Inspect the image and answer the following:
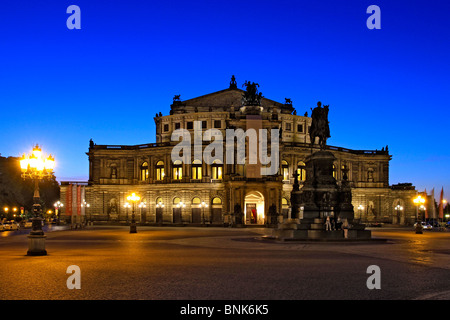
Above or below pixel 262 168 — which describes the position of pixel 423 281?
below

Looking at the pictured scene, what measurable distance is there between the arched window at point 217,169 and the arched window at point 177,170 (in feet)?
20.4

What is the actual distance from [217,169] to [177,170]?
303 inches

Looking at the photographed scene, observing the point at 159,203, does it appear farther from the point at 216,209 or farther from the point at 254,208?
the point at 254,208

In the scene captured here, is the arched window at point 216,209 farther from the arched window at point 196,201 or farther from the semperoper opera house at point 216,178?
the arched window at point 196,201

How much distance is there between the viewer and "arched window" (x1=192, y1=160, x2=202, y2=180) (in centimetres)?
9106

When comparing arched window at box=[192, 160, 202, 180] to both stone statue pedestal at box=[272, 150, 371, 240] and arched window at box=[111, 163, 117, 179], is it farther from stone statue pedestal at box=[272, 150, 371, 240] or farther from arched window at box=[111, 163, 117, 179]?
stone statue pedestal at box=[272, 150, 371, 240]

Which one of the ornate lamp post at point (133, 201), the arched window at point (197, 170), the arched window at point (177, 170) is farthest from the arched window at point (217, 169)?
the ornate lamp post at point (133, 201)

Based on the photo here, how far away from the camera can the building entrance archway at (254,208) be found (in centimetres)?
8606

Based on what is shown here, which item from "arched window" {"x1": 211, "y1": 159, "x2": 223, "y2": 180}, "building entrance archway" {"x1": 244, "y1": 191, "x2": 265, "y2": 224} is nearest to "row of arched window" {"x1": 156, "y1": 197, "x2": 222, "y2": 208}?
"arched window" {"x1": 211, "y1": 159, "x2": 223, "y2": 180}
